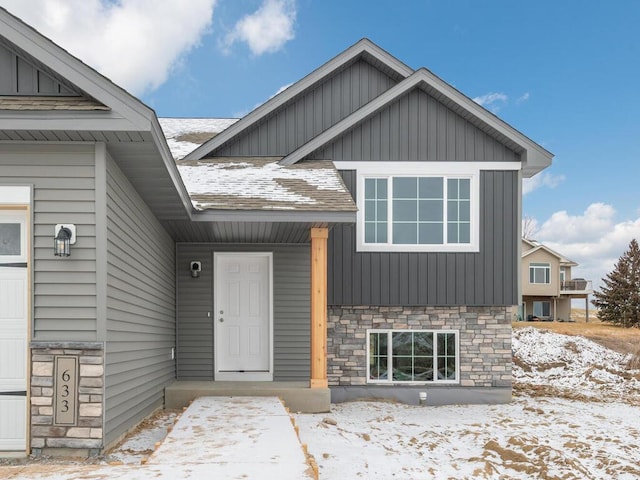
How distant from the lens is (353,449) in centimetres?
617

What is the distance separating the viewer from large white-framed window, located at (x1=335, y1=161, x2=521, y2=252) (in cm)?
946

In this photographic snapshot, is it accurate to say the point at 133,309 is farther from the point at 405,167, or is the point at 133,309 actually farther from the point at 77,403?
the point at 405,167

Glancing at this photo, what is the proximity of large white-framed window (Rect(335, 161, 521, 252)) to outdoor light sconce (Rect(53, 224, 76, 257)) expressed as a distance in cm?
519

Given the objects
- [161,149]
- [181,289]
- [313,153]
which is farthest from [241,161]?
[161,149]

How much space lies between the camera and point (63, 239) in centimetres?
502

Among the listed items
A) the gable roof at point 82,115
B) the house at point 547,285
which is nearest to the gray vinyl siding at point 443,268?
the gable roof at point 82,115

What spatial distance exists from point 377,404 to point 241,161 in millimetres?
4603

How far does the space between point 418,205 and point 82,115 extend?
19.5 ft

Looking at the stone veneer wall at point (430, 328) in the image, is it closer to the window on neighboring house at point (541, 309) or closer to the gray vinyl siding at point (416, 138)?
the gray vinyl siding at point (416, 138)

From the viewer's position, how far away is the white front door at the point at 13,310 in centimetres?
519

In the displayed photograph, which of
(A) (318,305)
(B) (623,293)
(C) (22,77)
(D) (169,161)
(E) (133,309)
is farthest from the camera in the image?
(B) (623,293)

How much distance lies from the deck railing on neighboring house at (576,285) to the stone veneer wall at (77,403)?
30.3m

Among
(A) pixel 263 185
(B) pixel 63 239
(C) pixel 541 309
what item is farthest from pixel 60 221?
(C) pixel 541 309

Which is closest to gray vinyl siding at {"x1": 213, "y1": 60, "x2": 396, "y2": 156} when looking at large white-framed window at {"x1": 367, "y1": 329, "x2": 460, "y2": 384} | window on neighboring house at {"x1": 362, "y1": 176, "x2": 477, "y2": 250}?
window on neighboring house at {"x1": 362, "y1": 176, "x2": 477, "y2": 250}
